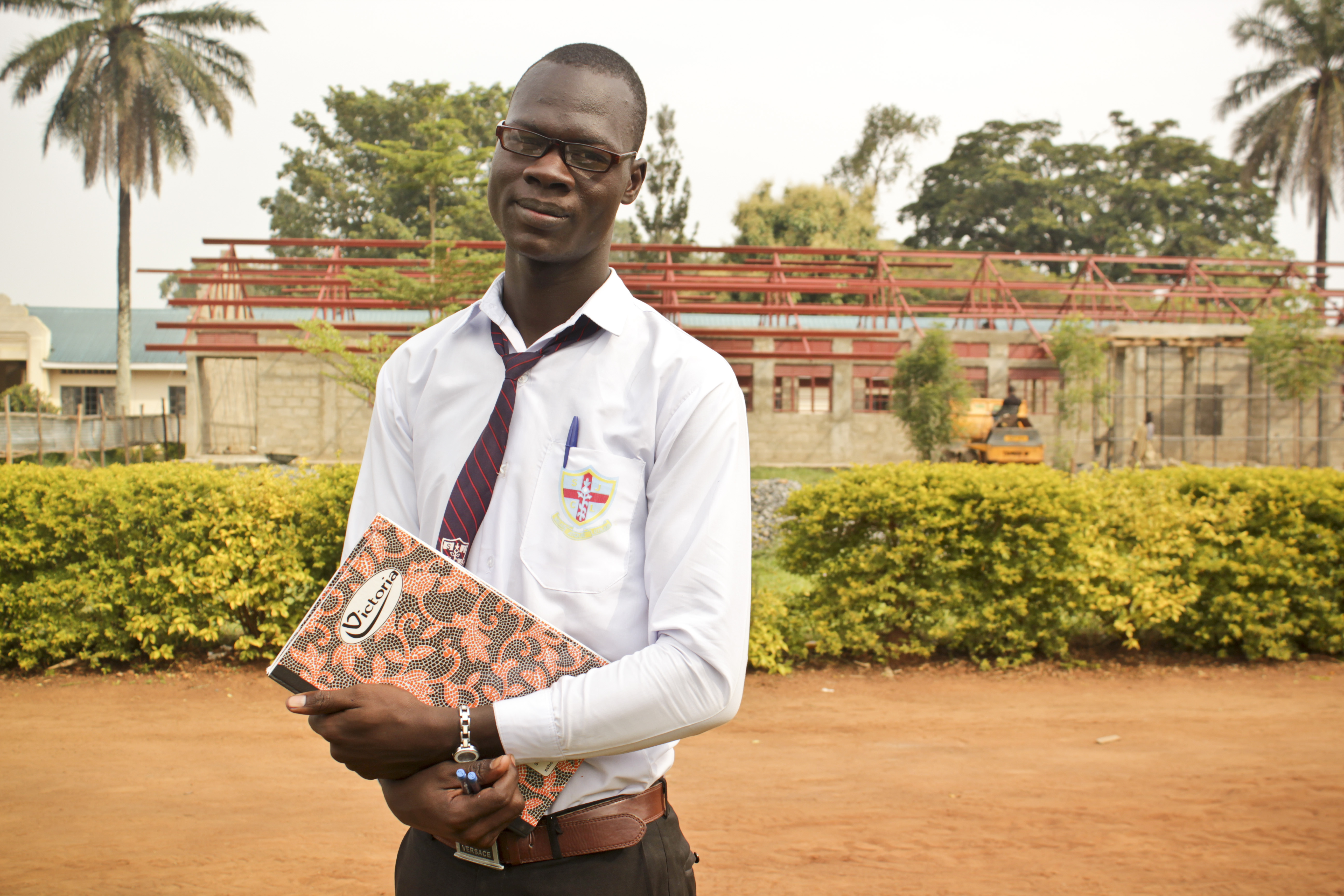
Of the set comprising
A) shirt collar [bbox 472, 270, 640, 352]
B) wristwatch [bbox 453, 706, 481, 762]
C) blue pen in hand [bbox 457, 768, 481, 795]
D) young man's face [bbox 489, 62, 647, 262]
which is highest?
young man's face [bbox 489, 62, 647, 262]

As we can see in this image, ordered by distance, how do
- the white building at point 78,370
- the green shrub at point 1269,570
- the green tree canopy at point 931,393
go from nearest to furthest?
the green shrub at point 1269,570 → the green tree canopy at point 931,393 → the white building at point 78,370

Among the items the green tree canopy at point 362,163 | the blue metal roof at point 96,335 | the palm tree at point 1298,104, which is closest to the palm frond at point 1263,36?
the palm tree at point 1298,104

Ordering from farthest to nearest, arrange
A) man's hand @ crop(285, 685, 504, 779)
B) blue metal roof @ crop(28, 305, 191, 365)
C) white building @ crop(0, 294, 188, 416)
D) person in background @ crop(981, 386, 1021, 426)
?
blue metal roof @ crop(28, 305, 191, 365), white building @ crop(0, 294, 188, 416), person in background @ crop(981, 386, 1021, 426), man's hand @ crop(285, 685, 504, 779)

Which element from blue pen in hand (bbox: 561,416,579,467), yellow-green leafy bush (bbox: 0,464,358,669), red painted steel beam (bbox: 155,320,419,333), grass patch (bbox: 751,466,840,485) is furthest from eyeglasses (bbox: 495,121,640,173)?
red painted steel beam (bbox: 155,320,419,333)

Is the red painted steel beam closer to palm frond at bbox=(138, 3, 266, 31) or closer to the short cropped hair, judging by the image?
palm frond at bbox=(138, 3, 266, 31)

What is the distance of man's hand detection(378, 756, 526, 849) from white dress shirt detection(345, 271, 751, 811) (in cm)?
4

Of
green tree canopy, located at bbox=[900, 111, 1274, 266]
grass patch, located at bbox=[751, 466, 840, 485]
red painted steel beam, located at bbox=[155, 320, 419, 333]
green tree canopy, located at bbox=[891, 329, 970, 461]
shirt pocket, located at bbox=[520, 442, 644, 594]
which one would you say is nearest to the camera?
shirt pocket, located at bbox=[520, 442, 644, 594]

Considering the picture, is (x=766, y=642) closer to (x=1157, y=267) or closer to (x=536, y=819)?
(x=536, y=819)

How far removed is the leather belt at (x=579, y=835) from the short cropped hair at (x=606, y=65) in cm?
98

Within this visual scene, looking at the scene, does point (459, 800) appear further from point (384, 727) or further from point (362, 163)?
point (362, 163)

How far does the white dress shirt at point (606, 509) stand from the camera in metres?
1.21

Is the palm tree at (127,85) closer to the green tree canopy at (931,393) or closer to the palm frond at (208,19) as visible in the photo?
the palm frond at (208,19)

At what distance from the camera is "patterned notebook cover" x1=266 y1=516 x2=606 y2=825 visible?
50.0 inches

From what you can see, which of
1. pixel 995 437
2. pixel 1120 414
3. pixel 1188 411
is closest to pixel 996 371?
pixel 1120 414
